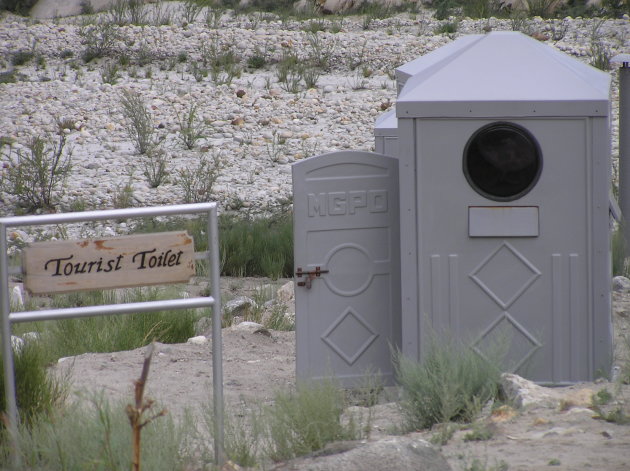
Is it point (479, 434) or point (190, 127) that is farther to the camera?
point (190, 127)

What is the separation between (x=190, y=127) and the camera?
54.0 ft

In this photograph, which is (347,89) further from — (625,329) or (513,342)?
(513,342)

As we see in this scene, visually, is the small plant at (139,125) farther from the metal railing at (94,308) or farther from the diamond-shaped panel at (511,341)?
the metal railing at (94,308)

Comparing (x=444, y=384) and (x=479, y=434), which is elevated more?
(x=444, y=384)

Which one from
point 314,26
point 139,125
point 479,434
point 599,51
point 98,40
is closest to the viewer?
point 479,434

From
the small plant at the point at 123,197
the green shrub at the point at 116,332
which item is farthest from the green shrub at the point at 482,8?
the green shrub at the point at 116,332

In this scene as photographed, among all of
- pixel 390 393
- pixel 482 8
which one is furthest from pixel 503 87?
pixel 482 8

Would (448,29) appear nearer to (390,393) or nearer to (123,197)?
(123,197)

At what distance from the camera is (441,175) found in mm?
5230

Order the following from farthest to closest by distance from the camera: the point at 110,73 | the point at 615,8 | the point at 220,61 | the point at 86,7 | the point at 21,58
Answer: the point at 86,7
the point at 615,8
the point at 21,58
the point at 220,61
the point at 110,73

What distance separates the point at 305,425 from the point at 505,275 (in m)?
1.71

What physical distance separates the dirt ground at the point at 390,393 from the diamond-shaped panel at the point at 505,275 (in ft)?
1.97

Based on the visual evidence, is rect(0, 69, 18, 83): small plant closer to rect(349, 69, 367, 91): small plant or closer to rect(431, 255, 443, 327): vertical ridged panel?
rect(349, 69, 367, 91): small plant

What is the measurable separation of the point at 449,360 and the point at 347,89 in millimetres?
14480
